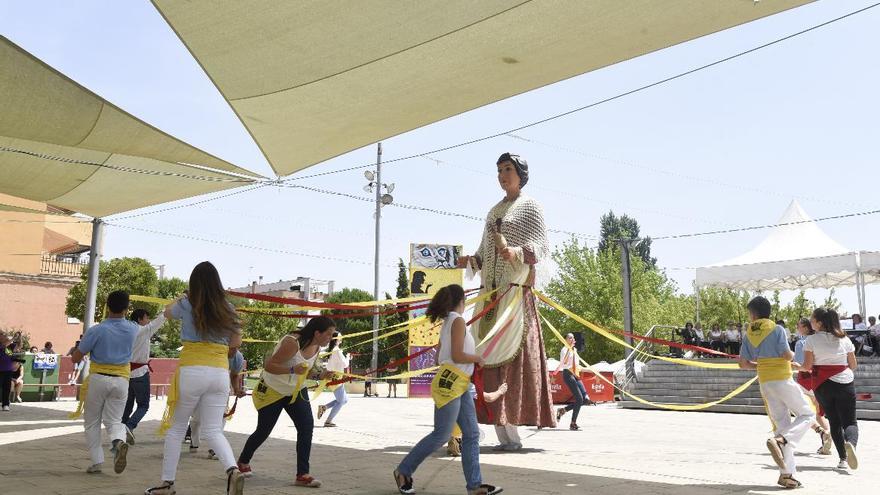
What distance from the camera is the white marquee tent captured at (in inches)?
792

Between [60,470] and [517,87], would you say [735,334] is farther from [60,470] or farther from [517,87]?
[60,470]

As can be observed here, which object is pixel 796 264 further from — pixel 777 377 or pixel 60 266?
pixel 60 266

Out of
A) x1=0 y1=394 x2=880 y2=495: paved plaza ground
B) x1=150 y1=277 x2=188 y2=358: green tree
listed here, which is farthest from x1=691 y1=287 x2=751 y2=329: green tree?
x1=0 y1=394 x2=880 y2=495: paved plaza ground

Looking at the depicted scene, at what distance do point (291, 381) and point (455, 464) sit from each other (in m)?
1.88

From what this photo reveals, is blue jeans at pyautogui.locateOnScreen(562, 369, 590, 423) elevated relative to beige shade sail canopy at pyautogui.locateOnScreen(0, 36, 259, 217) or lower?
lower

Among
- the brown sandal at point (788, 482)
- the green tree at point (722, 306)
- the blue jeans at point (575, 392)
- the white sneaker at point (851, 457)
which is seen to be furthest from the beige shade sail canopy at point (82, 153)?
the green tree at point (722, 306)

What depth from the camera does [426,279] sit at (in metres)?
24.3

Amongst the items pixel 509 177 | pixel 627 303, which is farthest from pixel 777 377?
pixel 627 303

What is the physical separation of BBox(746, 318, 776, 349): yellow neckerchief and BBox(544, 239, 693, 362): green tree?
31.7 m

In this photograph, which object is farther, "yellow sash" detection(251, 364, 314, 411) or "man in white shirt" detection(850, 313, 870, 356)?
"man in white shirt" detection(850, 313, 870, 356)

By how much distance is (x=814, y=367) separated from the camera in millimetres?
7020

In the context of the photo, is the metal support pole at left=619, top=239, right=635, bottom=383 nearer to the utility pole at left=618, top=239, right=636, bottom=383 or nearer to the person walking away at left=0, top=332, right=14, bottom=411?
the utility pole at left=618, top=239, right=636, bottom=383

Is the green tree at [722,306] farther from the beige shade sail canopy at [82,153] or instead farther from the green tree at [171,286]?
the beige shade sail canopy at [82,153]

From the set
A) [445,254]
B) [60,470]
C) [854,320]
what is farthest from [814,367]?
[445,254]
